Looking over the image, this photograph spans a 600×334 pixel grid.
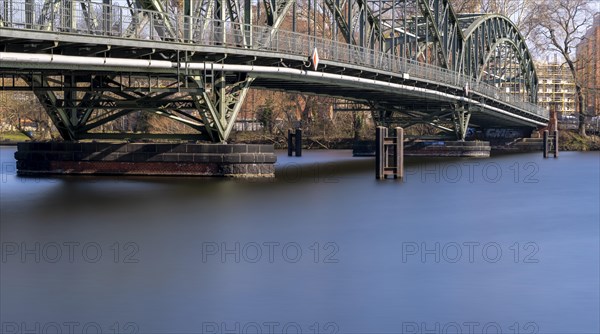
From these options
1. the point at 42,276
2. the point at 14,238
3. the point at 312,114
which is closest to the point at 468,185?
the point at 14,238

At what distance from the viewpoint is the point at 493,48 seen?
3649 inches

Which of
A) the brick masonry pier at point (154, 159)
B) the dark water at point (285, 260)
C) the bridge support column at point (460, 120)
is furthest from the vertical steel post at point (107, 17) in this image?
the bridge support column at point (460, 120)

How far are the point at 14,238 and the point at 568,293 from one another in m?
13.1

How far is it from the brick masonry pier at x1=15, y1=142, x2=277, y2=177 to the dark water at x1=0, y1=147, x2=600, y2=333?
61.6 inches

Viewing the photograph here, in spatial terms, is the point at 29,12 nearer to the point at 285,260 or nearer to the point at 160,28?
the point at 160,28

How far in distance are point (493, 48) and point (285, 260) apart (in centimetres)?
7311

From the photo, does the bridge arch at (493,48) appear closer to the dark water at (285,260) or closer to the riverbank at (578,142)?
the riverbank at (578,142)

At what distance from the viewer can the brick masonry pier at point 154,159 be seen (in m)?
43.3

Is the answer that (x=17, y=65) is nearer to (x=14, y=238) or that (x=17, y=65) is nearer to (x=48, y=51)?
(x=48, y=51)

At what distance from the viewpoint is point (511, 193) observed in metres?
45.2

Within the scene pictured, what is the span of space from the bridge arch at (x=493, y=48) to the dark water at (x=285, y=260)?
4779 centimetres

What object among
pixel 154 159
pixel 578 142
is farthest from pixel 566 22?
pixel 154 159

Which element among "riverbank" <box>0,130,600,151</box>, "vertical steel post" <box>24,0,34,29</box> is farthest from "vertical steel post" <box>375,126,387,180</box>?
"riverbank" <box>0,130,600,151</box>

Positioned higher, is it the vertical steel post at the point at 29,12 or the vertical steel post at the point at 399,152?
the vertical steel post at the point at 29,12
